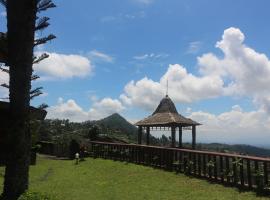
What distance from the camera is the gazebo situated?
29452 millimetres

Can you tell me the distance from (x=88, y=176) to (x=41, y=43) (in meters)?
10.6

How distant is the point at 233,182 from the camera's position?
14031 mm

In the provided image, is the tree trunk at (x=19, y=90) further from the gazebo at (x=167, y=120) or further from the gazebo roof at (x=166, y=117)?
the gazebo roof at (x=166, y=117)

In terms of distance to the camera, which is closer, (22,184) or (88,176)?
(22,184)

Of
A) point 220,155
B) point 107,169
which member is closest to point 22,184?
point 220,155

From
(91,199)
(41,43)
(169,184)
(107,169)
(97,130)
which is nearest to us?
(41,43)

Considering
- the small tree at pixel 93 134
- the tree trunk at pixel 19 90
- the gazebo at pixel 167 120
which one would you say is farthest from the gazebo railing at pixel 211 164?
the small tree at pixel 93 134

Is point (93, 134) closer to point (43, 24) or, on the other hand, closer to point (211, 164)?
point (211, 164)

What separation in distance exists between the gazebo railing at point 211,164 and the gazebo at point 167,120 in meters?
6.37

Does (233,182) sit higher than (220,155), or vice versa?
(220,155)

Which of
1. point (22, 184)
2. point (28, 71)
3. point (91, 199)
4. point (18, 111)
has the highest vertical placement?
point (28, 71)

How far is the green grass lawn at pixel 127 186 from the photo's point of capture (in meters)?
12.6

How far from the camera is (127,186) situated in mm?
14703

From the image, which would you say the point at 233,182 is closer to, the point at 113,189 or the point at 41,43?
the point at 113,189
